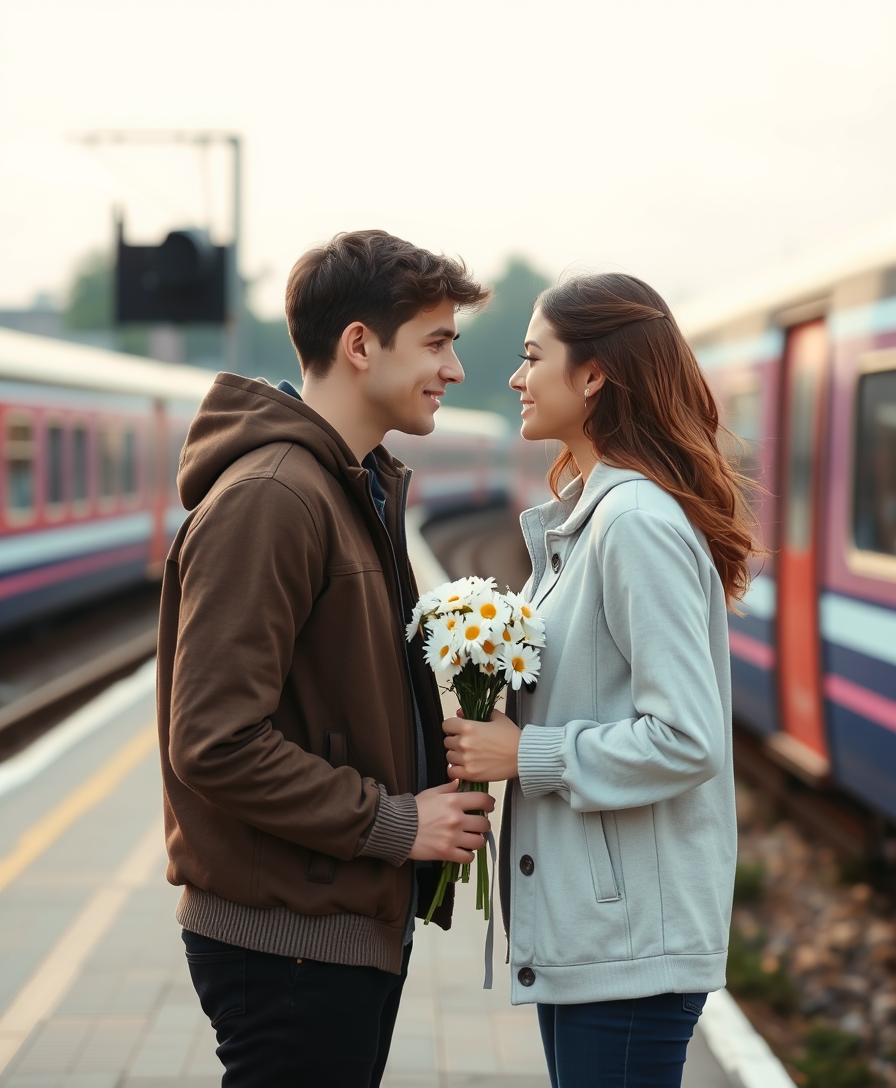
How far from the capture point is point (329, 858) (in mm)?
2057

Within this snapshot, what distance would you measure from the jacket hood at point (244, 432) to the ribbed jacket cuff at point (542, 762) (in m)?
0.55

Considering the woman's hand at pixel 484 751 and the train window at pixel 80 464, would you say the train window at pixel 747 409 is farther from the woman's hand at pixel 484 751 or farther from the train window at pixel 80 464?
the train window at pixel 80 464

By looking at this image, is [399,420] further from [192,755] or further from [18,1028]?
[18,1028]

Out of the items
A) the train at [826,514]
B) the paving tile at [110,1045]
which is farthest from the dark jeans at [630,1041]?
the train at [826,514]

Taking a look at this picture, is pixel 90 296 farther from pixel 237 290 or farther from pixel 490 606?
pixel 490 606

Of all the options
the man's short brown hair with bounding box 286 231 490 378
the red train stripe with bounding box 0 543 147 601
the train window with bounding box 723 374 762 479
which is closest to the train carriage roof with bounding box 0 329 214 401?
the red train stripe with bounding box 0 543 147 601

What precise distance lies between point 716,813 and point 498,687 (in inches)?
17.2

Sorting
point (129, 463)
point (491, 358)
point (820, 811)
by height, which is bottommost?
point (820, 811)

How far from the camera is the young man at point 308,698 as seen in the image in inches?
76.5

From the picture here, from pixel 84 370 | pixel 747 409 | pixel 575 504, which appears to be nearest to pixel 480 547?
pixel 84 370

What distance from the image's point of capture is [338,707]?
2.08 meters

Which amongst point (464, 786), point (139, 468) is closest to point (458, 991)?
point (464, 786)

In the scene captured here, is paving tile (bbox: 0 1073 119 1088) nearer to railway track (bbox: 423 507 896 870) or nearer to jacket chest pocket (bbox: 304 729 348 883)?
jacket chest pocket (bbox: 304 729 348 883)

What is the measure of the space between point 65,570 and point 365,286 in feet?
40.9
